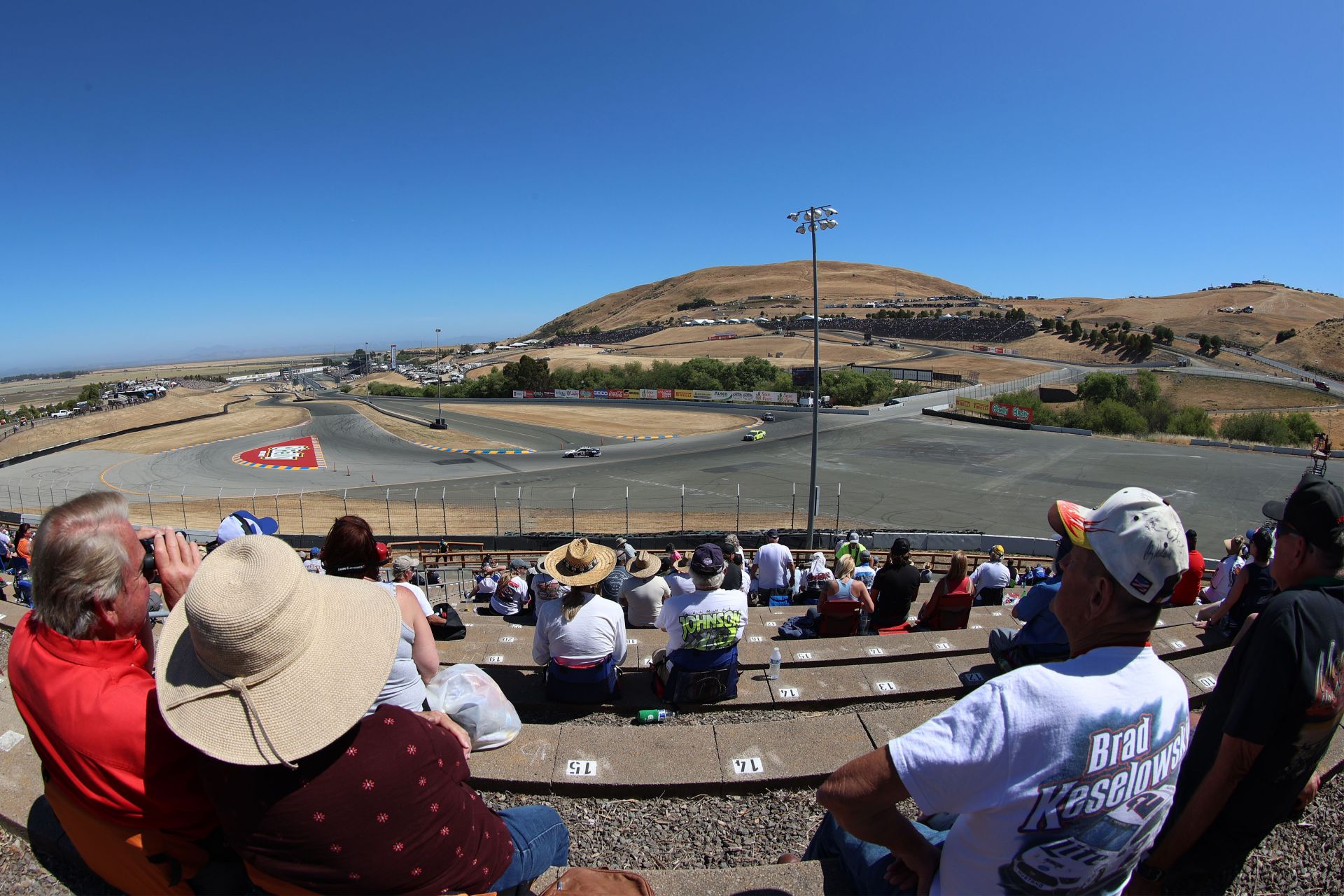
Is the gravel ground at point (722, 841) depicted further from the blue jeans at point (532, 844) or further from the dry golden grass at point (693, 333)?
the dry golden grass at point (693, 333)

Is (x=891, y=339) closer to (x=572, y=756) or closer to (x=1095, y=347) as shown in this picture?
(x=1095, y=347)

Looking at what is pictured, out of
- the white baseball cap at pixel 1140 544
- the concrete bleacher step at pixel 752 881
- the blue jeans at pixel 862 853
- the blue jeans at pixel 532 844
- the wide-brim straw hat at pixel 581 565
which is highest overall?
the white baseball cap at pixel 1140 544

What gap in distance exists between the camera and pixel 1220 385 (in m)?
73.9

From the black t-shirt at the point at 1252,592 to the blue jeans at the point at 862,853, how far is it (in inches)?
205

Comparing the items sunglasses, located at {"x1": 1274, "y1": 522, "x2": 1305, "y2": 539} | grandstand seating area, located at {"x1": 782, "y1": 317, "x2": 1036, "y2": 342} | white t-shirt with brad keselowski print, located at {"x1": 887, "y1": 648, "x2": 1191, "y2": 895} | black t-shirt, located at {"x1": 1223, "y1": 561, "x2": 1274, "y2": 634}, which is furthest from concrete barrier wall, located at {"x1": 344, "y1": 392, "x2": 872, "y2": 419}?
grandstand seating area, located at {"x1": 782, "y1": 317, "x2": 1036, "y2": 342}

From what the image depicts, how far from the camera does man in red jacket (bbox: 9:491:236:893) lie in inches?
87.8

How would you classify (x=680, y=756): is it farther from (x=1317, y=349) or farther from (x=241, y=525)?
(x=1317, y=349)

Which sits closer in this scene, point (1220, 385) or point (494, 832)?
point (494, 832)

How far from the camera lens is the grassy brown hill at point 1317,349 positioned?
87875mm

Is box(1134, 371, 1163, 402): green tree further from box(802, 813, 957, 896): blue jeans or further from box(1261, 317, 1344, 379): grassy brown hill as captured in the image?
box(802, 813, 957, 896): blue jeans

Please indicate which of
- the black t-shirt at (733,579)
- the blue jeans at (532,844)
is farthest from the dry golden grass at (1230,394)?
the blue jeans at (532,844)

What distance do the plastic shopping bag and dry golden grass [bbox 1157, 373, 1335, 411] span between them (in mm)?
82717

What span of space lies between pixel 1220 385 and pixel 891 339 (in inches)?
2331

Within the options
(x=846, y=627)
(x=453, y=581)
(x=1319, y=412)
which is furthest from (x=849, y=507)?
(x=1319, y=412)
